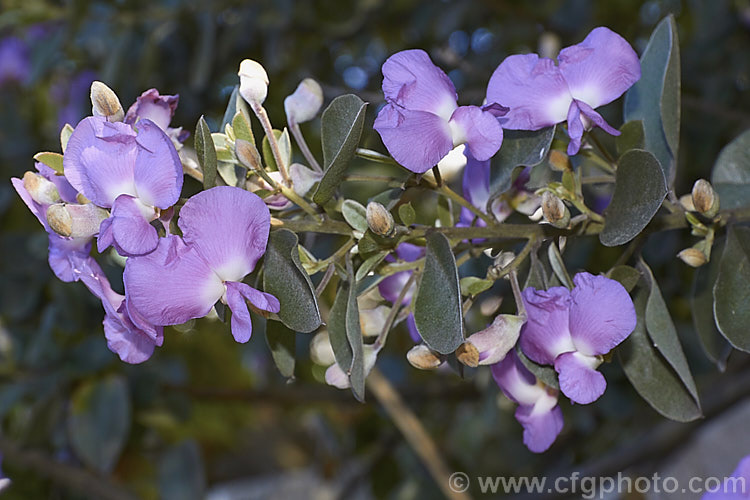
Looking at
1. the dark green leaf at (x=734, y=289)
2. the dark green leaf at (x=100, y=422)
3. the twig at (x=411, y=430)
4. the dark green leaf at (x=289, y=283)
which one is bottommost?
the twig at (x=411, y=430)

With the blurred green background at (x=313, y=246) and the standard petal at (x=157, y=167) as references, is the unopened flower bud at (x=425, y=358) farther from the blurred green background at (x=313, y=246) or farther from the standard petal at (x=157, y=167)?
the blurred green background at (x=313, y=246)

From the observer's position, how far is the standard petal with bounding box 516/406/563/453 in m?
0.49

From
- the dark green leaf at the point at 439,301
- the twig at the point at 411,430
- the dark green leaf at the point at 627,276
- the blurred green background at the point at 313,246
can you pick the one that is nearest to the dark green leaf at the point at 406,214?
the dark green leaf at the point at 439,301

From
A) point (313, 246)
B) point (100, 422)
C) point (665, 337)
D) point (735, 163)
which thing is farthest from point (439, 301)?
point (100, 422)

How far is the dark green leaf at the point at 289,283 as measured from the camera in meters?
0.42

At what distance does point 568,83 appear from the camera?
46 centimetres

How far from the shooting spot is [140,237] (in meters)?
0.38

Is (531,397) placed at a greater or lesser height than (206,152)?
lesser

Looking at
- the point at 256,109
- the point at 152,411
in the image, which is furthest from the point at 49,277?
the point at 256,109

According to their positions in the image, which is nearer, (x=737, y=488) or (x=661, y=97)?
(x=737, y=488)

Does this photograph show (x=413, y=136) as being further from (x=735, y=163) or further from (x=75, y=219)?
(x=735, y=163)

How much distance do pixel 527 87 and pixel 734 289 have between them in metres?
0.19

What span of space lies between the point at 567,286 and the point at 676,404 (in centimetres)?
11

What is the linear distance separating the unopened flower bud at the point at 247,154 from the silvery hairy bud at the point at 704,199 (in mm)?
252
